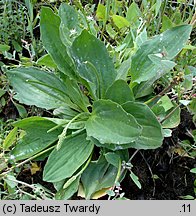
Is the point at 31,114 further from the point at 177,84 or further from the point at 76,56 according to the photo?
the point at 177,84

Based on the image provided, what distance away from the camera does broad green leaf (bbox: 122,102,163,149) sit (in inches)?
50.4

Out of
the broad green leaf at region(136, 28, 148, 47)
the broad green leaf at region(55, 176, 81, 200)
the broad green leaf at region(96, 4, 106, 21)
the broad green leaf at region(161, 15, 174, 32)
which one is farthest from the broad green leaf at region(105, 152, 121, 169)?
the broad green leaf at region(96, 4, 106, 21)

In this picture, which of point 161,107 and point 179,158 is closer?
point 161,107

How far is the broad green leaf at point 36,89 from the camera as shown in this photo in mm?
1412

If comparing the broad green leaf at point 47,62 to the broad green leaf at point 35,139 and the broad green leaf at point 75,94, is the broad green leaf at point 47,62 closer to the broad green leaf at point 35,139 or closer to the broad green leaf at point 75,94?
the broad green leaf at point 75,94

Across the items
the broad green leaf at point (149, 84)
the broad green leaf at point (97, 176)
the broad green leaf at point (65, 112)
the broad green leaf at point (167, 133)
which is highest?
the broad green leaf at point (149, 84)

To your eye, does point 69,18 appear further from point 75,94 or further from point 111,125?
point 111,125

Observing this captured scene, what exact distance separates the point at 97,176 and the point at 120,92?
272mm

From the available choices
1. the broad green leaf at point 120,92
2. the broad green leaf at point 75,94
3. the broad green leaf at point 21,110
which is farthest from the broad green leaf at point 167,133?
the broad green leaf at point 21,110

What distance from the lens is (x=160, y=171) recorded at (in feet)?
4.95

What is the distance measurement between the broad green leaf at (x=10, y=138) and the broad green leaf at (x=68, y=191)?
0.70ft
